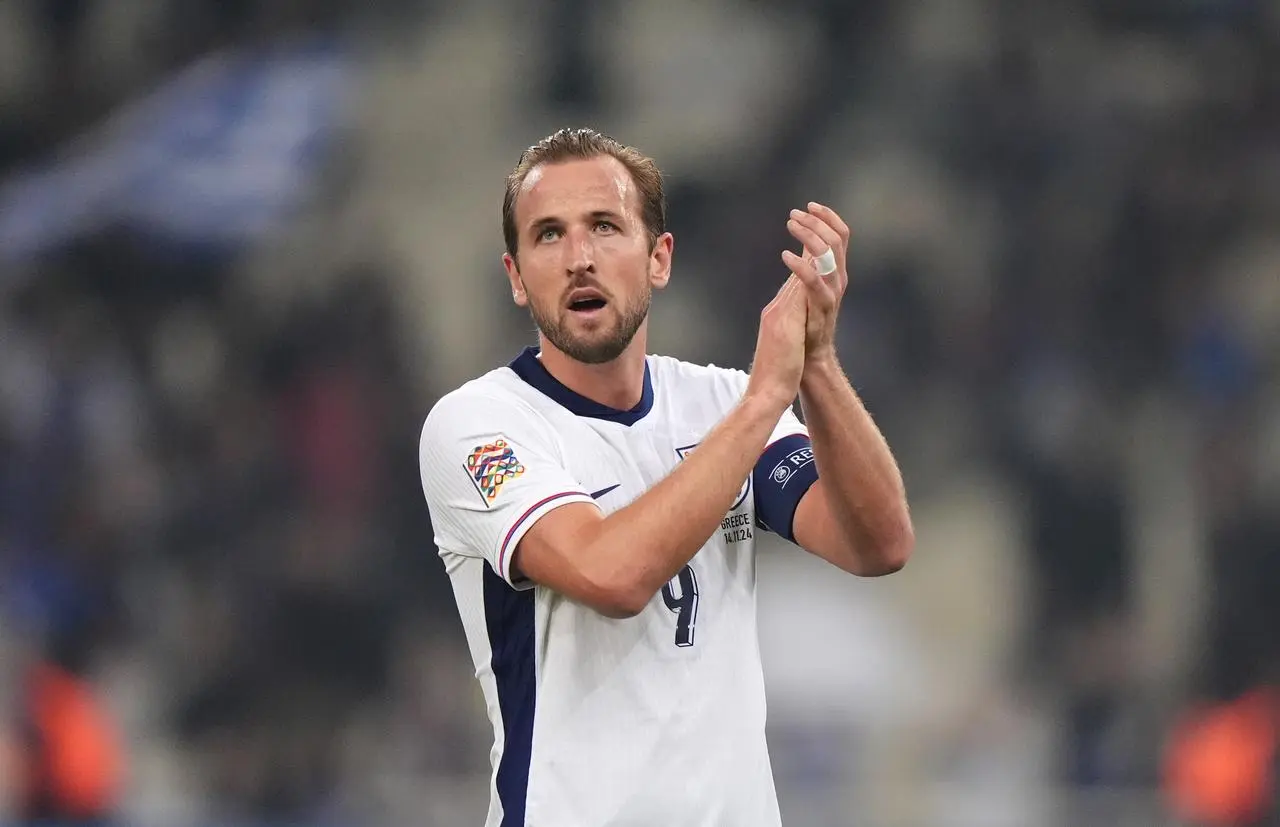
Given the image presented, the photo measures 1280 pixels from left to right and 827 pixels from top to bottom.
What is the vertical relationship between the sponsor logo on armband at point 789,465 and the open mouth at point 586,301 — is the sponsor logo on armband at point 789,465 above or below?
below

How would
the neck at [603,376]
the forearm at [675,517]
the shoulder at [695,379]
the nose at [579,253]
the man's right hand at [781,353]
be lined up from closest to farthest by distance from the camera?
the forearm at [675,517], the man's right hand at [781,353], the nose at [579,253], the neck at [603,376], the shoulder at [695,379]

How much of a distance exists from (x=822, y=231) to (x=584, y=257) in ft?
1.37

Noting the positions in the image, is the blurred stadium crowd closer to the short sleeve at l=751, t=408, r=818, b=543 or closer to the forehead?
the short sleeve at l=751, t=408, r=818, b=543

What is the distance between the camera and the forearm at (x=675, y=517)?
7.87 ft

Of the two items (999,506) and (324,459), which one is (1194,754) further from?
(324,459)

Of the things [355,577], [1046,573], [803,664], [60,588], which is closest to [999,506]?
[1046,573]

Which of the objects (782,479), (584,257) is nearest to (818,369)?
(782,479)

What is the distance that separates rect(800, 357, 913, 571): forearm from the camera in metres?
2.65

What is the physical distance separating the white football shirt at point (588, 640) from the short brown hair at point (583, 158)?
286 millimetres

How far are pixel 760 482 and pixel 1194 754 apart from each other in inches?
181

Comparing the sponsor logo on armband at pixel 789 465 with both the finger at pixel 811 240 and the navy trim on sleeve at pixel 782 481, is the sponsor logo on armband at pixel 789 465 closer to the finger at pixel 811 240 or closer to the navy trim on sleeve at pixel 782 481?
the navy trim on sleeve at pixel 782 481

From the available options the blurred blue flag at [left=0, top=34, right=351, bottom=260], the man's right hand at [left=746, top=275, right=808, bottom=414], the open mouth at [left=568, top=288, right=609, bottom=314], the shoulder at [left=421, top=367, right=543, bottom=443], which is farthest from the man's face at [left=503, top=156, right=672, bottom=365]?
the blurred blue flag at [left=0, top=34, right=351, bottom=260]

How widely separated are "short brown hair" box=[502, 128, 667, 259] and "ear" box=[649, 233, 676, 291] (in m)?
0.02

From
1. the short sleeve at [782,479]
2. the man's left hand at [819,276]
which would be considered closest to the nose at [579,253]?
the man's left hand at [819,276]
